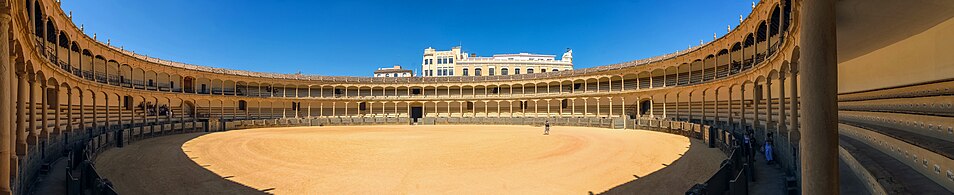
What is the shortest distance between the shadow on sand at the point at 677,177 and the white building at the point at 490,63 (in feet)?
172

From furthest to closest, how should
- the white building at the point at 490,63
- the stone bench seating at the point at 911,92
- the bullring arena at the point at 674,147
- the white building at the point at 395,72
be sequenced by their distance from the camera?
the white building at the point at 395,72 → the white building at the point at 490,63 → the stone bench seating at the point at 911,92 → the bullring arena at the point at 674,147

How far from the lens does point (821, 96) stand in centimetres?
363

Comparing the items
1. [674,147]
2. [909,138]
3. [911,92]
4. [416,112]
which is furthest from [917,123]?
Result: [416,112]

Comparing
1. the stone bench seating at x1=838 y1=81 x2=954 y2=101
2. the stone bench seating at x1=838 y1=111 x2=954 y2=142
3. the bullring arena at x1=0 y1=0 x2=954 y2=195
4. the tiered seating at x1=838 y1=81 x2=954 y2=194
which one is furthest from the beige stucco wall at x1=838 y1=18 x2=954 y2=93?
the stone bench seating at x1=838 y1=111 x2=954 y2=142

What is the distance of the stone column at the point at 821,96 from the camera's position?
360 centimetres

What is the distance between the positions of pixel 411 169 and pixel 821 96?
1042 centimetres

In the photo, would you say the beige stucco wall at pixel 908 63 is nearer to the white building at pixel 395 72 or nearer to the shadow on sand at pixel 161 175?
the shadow on sand at pixel 161 175

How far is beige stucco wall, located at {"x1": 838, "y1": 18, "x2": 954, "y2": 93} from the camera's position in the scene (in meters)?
9.04

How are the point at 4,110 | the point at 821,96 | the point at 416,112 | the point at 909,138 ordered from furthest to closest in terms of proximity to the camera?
1. the point at 416,112
2. the point at 4,110
3. the point at 909,138
4. the point at 821,96

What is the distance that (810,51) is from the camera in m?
3.71

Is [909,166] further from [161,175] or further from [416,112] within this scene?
[416,112]

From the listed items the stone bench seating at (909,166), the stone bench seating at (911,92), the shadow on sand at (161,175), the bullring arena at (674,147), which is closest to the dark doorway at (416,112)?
the bullring arena at (674,147)

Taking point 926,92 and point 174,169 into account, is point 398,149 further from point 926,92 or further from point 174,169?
point 926,92

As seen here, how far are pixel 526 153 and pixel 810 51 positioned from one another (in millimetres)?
12436
